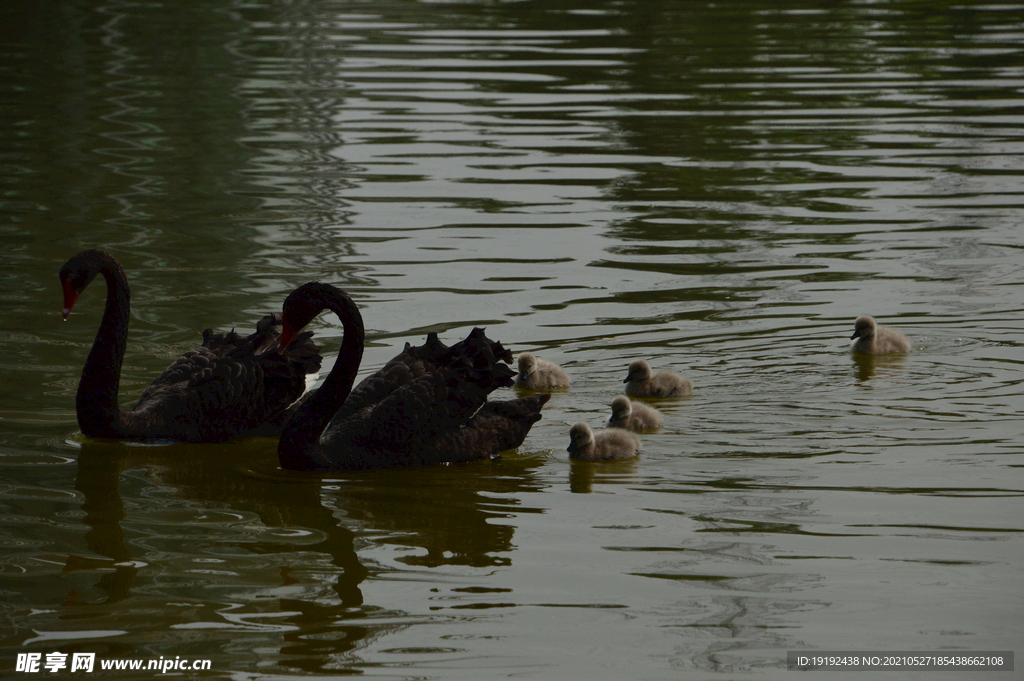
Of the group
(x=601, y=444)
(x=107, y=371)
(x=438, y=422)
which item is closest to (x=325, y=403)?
(x=438, y=422)

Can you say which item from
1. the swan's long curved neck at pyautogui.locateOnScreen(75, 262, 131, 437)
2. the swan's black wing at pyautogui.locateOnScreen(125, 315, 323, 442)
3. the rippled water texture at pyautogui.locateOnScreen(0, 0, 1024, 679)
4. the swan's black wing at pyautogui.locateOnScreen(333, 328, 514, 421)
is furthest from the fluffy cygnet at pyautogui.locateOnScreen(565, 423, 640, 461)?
the swan's long curved neck at pyautogui.locateOnScreen(75, 262, 131, 437)

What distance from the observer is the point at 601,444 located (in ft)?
22.5

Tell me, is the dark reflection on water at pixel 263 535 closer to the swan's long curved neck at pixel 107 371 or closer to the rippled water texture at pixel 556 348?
the rippled water texture at pixel 556 348

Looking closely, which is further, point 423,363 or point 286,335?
point 423,363

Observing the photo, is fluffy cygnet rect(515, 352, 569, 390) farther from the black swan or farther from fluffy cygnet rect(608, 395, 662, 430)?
the black swan

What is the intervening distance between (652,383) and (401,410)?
59.9 inches

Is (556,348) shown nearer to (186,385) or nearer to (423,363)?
(423,363)

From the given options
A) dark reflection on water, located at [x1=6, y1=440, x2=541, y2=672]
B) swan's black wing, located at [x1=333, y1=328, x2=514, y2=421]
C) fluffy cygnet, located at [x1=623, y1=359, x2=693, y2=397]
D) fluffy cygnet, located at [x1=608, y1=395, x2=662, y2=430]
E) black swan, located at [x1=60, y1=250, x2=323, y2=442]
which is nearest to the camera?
dark reflection on water, located at [x1=6, y1=440, x2=541, y2=672]

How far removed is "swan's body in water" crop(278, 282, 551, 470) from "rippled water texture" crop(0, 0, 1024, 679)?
0.13 metres

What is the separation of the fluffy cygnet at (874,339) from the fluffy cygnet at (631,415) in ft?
5.40

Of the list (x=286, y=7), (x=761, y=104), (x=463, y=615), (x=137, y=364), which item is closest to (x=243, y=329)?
(x=137, y=364)

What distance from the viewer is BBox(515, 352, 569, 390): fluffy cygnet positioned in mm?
7852

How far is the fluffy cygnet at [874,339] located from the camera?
830cm

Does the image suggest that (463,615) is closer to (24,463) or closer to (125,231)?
(24,463)
